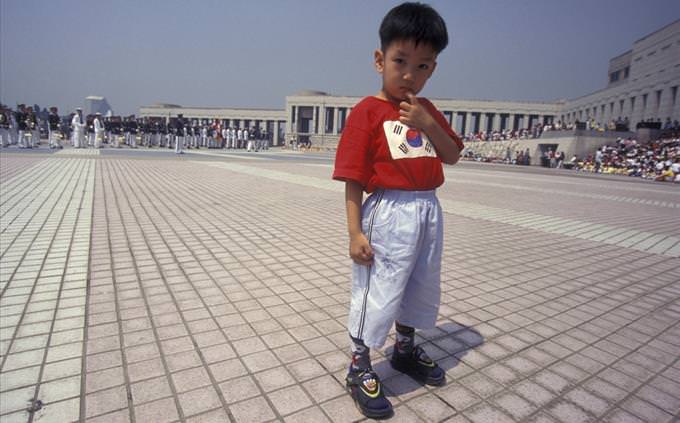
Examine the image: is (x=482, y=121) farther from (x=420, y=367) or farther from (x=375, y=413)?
(x=375, y=413)

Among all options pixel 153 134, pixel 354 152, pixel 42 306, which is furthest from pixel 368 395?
pixel 153 134

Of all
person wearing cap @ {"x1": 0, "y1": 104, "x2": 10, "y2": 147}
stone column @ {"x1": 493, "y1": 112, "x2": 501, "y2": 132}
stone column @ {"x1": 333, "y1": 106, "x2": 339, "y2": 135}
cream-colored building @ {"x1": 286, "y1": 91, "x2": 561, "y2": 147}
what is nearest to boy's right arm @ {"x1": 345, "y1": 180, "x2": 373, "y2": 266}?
person wearing cap @ {"x1": 0, "y1": 104, "x2": 10, "y2": 147}

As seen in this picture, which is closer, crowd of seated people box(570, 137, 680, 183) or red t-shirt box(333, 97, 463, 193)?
red t-shirt box(333, 97, 463, 193)

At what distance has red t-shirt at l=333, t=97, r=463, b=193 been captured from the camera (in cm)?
184

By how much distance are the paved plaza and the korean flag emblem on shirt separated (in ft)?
4.26

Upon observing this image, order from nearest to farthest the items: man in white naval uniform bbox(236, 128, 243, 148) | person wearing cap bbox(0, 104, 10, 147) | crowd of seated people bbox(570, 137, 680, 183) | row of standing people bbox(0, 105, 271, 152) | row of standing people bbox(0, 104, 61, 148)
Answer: person wearing cap bbox(0, 104, 10, 147) → row of standing people bbox(0, 104, 61, 148) → row of standing people bbox(0, 105, 271, 152) → crowd of seated people bbox(570, 137, 680, 183) → man in white naval uniform bbox(236, 128, 243, 148)

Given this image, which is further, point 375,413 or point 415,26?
point 375,413

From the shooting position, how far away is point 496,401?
2088 mm

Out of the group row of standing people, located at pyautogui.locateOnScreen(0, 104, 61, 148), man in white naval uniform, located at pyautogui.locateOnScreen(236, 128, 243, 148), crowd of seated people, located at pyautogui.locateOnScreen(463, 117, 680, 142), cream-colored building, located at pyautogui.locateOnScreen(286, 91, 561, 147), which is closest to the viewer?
row of standing people, located at pyautogui.locateOnScreen(0, 104, 61, 148)

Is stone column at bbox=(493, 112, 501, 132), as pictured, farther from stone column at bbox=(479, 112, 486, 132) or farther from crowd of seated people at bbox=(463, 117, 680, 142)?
crowd of seated people at bbox=(463, 117, 680, 142)

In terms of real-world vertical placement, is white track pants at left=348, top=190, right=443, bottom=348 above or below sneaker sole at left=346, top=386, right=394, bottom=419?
above

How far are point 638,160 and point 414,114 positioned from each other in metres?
32.1

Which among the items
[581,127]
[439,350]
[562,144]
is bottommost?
[439,350]

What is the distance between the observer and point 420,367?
2.24m
